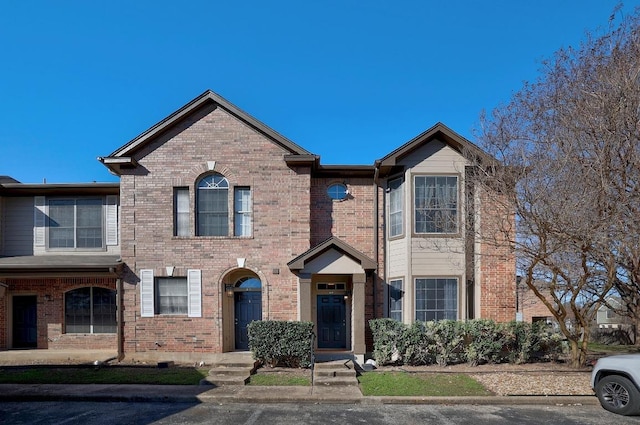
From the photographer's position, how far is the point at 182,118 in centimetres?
1422

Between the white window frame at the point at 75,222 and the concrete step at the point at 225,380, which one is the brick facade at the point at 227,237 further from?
the concrete step at the point at 225,380

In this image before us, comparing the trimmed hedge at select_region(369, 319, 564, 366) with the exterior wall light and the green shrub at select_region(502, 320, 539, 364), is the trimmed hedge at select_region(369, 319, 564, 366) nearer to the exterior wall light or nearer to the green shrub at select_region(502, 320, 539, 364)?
the green shrub at select_region(502, 320, 539, 364)

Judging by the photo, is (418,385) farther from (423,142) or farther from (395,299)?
(423,142)

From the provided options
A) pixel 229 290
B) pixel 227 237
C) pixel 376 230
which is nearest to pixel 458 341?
pixel 376 230

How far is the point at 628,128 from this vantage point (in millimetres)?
9789

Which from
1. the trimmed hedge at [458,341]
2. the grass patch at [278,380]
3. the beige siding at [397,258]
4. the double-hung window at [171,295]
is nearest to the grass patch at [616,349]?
the trimmed hedge at [458,341]

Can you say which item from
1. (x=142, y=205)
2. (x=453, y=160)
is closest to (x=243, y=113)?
(x=142, y=205)

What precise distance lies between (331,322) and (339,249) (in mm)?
2839

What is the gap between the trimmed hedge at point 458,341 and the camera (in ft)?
40.8

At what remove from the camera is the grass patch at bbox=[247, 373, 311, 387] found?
1055cm

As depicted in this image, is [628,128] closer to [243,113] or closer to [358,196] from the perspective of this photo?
[358,196]

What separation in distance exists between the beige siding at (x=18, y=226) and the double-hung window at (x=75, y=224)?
765 mm

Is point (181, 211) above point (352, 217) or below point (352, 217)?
above

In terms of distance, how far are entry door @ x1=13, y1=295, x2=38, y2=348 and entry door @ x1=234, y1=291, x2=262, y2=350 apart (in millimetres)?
7313
